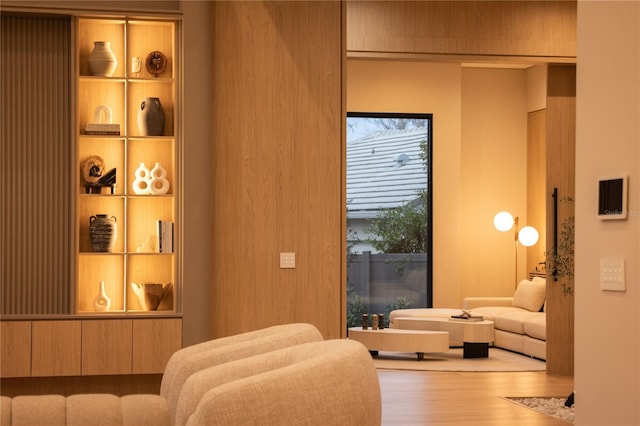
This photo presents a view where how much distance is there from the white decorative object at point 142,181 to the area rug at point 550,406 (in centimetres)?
330

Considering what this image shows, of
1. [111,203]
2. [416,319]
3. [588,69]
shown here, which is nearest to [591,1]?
[588,69]

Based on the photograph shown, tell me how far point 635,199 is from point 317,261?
2.82m

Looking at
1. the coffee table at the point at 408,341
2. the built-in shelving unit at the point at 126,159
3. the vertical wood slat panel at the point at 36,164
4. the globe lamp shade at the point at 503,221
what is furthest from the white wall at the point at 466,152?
the vertical wood slat panel at the point at 36,164

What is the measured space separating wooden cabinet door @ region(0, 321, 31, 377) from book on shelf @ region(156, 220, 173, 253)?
0.96 metres

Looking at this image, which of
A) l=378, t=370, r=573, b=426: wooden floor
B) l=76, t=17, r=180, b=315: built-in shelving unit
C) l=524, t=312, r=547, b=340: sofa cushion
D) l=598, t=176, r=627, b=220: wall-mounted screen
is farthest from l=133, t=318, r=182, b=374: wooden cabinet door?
l=524, t=312, r=547, b=340: sofa cushion

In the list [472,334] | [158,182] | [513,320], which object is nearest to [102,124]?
[158,182]

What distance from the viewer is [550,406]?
6840 mm

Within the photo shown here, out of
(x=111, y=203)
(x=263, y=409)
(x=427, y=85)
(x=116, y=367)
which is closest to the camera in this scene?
(x=263, y=409)

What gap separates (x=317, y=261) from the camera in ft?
19.7

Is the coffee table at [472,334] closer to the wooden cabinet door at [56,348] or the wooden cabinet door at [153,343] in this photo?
the wooden cabinet door at [153,343]

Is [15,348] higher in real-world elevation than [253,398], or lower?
lower

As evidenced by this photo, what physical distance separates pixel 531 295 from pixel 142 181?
21.0 ft

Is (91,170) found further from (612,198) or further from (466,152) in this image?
(466,152)

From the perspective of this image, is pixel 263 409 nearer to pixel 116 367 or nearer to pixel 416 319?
pixel 116 367
